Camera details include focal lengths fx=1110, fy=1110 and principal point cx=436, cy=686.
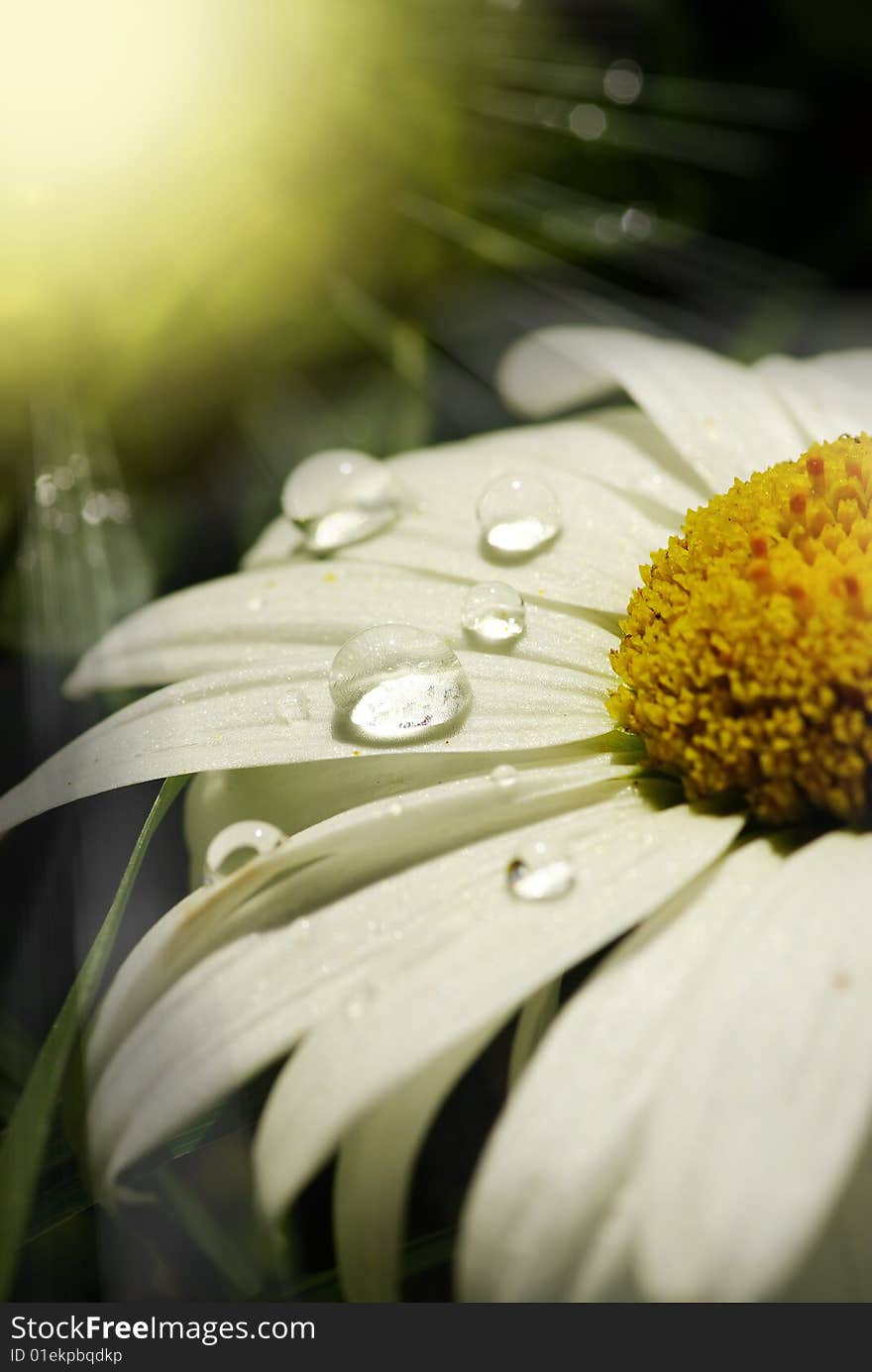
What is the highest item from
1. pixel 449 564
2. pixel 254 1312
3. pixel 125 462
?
pixel 125 462

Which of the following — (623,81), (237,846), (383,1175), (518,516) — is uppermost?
(623,81)

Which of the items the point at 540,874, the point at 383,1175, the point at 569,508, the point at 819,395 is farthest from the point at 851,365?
the point at 383,1175

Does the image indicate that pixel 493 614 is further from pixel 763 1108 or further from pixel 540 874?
pixel 763 1108

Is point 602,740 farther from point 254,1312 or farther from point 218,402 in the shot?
point 218,402

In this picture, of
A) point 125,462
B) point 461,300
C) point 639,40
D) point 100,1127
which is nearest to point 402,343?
point 461,300

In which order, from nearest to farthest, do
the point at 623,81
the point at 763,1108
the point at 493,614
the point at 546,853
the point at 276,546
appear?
the point at 763,1108 < the point at 546,853 < the point at 493,614 < the point at 276,546 < the point at 623,81

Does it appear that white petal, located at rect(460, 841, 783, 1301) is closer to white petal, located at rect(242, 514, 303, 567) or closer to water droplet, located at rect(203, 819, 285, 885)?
water droplet, located at rect(203, 819, 285, 885)

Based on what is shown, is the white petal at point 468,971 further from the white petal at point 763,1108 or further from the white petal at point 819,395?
the white petal at point 819,395

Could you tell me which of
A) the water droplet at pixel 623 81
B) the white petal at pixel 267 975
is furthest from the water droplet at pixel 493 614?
the water droplet at pixel 623 81
